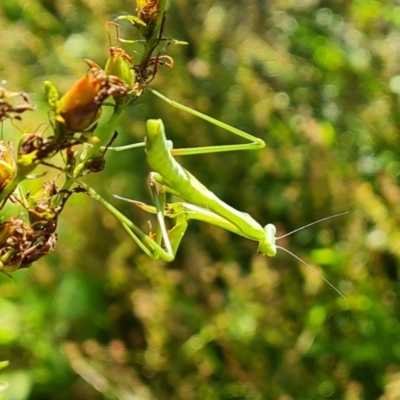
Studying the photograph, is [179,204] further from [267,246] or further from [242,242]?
[242,242]

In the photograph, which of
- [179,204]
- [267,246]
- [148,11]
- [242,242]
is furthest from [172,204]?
[242,242]

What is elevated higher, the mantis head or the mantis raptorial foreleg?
the mantis raptorial foreleg

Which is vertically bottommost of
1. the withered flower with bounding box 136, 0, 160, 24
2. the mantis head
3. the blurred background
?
the blurred background

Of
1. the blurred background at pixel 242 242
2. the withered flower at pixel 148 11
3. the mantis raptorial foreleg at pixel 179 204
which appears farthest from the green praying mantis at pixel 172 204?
the blurred background at pixel 242 242

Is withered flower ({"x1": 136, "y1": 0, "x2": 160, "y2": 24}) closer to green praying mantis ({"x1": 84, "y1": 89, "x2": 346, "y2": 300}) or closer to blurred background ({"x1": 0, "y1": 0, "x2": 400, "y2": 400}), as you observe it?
green praying mantis ({"x1": 84, "y1": 89, "x2": 346, "y2": 300})

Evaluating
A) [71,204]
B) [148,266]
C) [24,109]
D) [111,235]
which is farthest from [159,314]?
[24,109]

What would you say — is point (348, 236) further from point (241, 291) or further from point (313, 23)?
point (313, 23)

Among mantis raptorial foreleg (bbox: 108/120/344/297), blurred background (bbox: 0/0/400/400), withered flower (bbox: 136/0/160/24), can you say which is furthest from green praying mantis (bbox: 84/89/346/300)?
blurred background (bbox: 0/0/400/400)
